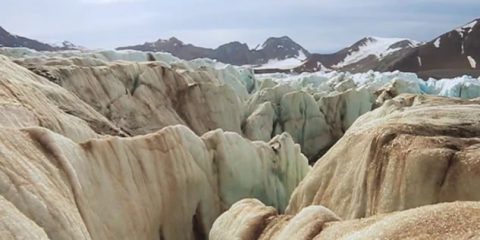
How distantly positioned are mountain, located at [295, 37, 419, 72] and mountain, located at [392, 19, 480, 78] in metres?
4.83

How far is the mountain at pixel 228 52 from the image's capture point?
157 meters

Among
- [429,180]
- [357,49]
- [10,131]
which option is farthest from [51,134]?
[357,49]

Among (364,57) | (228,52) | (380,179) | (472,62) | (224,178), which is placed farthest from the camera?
(228,52)

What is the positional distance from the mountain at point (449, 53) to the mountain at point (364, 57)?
4829 millimetres

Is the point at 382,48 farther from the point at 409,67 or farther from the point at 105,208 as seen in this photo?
the point at 105,208

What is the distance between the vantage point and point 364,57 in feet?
517

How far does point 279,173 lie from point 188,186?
338cm

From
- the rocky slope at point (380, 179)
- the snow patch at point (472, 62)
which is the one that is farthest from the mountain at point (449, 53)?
the rocky slope at point (380, 179)

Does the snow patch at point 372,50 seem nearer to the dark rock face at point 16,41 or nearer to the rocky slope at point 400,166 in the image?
the dark rock face at point 16,41

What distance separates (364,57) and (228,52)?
35.8 metres

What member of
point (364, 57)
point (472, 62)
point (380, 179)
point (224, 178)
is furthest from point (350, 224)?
point (364, 57)

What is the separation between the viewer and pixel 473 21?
12388 centimetres

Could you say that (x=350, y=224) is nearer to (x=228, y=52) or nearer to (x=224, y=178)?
(x=224, y=178)

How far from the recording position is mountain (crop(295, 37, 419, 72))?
125 m
